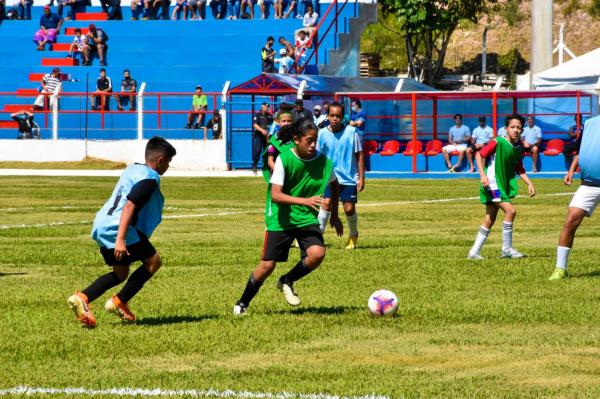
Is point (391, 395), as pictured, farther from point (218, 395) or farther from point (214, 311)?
point (214, 311)

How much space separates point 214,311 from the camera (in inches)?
444

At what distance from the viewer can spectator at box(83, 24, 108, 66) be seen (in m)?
50.8

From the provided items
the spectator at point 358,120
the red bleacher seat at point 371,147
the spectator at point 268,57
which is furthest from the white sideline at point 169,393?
the spectator at point 268,57

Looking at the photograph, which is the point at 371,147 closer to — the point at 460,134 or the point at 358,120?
the point at 460,134

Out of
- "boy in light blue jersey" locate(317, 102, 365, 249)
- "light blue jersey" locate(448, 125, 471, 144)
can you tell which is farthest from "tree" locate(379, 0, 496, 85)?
"boy in light blue jersey" locate(317, 102, 365, 249)

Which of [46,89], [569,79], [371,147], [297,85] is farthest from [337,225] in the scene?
[46,89]

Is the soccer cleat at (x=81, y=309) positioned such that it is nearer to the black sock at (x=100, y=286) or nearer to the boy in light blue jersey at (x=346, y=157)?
the black sock at (x=100, y=286)

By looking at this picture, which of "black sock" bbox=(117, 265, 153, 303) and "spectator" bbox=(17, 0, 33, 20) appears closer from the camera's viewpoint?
"black sock" bbox=(117, 265, 153, 303)

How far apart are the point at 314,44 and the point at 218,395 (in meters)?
41.7

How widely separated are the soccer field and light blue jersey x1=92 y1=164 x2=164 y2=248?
2.30 ft

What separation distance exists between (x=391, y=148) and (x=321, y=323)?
104 feet

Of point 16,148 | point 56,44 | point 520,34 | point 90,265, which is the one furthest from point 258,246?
point 520,34

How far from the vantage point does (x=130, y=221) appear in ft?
32.4

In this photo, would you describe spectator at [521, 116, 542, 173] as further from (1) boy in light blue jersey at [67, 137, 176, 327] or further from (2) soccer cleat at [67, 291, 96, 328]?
(2) soccer cleat at [67, 291, 96, 328]
